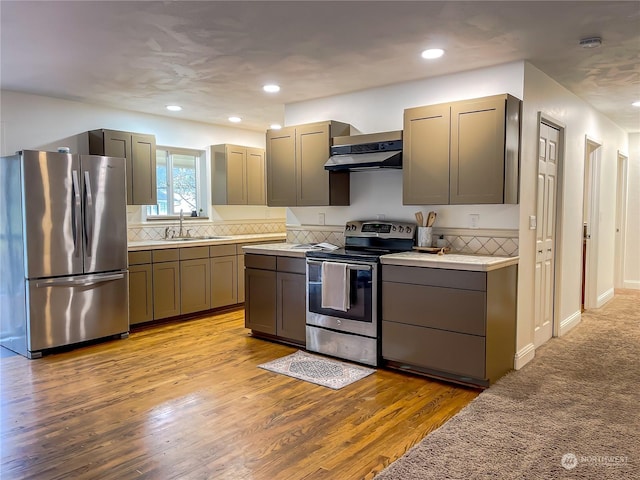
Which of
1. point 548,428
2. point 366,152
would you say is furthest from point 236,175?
point 548,428

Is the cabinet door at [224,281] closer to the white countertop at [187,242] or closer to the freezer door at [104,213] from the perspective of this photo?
the white countertop at [187,242]

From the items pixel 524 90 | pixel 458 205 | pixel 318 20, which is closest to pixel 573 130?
pixel 524 90

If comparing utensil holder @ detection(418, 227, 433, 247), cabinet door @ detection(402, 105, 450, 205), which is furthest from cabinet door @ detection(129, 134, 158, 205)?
utensil holder @ detection(418, 227, 433, 247)

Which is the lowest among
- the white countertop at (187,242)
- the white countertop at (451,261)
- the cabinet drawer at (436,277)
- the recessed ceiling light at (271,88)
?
the cabinet drawer at (436,277)

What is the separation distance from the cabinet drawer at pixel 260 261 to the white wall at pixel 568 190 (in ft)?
7.08

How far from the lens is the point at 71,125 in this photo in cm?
506

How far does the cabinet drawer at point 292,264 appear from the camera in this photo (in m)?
4.34

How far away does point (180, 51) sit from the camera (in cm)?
339

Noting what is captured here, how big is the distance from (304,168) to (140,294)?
2.17 m

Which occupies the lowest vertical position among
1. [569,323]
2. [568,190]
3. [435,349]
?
[569,323]

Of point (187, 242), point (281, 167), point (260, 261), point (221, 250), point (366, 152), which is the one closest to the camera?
point (366, 152)

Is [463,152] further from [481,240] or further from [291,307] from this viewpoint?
[291,307]

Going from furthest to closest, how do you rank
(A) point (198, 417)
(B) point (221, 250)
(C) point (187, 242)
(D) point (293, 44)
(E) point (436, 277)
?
(B) point (221, 250) → (C) point (187, 242) → (E) point (436, 277) → (D) point (293, 44) → (A) point (198, 417)

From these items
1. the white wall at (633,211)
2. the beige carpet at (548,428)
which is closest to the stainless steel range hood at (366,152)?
the beige carpet at (548,428)
